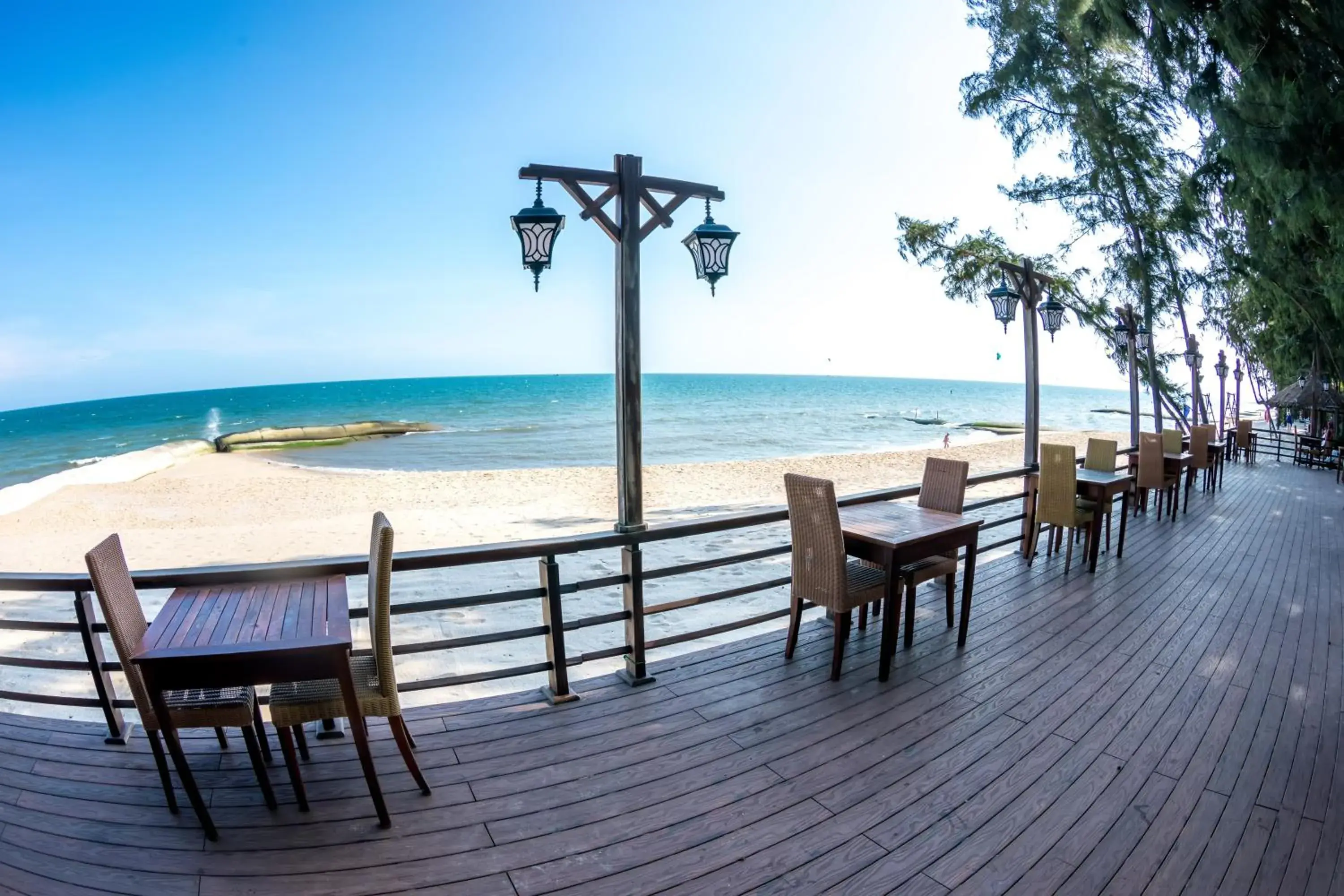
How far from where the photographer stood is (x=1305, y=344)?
12617 millimetres

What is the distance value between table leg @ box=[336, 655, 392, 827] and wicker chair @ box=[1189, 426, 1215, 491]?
9.37 metres

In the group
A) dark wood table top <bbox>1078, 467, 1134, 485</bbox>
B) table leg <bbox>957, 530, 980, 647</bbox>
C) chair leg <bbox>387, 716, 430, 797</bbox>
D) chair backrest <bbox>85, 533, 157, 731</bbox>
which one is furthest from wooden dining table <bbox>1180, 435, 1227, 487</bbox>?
chair backrest <bbox>85, 533, 157, 731</bbox>

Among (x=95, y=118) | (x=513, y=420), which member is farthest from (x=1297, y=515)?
(x=513, y=420)

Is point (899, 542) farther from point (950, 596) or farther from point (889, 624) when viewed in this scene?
point (950, 596)

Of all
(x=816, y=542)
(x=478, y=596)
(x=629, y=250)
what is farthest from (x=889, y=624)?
(x=629, y=250)

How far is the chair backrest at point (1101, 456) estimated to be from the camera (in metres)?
6.05

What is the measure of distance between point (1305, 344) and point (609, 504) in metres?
13.9

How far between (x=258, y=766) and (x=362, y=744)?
38 centimetres

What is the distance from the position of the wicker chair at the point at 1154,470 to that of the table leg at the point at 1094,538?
233cm

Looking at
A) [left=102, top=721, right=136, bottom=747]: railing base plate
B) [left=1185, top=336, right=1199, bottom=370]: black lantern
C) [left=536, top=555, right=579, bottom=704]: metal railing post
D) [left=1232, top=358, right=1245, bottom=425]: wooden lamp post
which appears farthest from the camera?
[left=1232, top=358, right=1245, bottom=425]: wooden lamp post

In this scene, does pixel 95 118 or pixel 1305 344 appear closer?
pixel 1305 344

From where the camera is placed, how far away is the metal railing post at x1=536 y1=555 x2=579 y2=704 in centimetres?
284

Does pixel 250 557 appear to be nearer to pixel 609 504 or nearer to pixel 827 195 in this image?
pixel 609 504

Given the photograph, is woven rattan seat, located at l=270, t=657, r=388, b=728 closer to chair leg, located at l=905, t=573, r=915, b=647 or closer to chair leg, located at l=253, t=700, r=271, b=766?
chair leg, located at l=253, t=700, r=271, b=766
